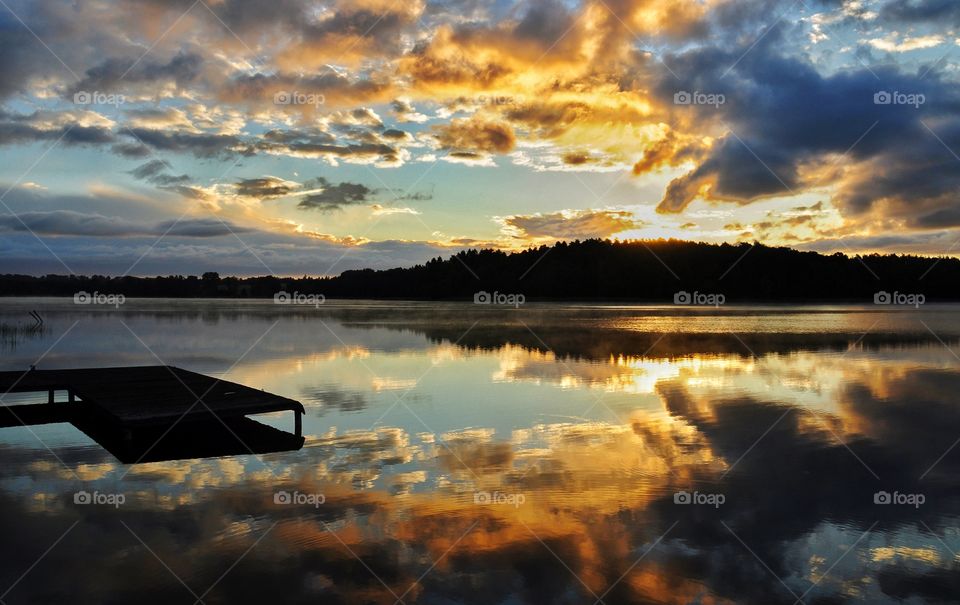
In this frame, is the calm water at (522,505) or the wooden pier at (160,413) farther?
the wooden pier at (160,413)

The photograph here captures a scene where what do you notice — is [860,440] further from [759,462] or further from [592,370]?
[592,370]

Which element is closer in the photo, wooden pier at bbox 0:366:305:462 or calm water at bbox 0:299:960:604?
calm water at bbox 0:299:960:604

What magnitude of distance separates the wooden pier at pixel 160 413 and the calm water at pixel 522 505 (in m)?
0.59

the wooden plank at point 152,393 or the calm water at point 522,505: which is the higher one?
the wooden plank at point 152,393

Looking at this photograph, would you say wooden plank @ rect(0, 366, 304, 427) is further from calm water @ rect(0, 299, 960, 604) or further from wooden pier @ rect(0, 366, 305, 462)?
calm water @ rect(0, 299, 960, 604)

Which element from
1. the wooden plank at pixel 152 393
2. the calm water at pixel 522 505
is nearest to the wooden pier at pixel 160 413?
the wooden plank at pixel 152 393

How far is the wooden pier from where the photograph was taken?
441 inches

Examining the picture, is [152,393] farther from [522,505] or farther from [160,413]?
[522,505]

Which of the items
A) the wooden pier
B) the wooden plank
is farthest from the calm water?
the wooden plank

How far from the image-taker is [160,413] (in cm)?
1102

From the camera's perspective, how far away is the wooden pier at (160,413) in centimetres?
1121

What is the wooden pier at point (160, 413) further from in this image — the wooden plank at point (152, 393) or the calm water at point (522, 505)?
the calm water at point (522, 505)

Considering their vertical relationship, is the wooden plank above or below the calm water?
above

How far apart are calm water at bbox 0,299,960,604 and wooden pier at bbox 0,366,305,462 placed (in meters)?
0.59
